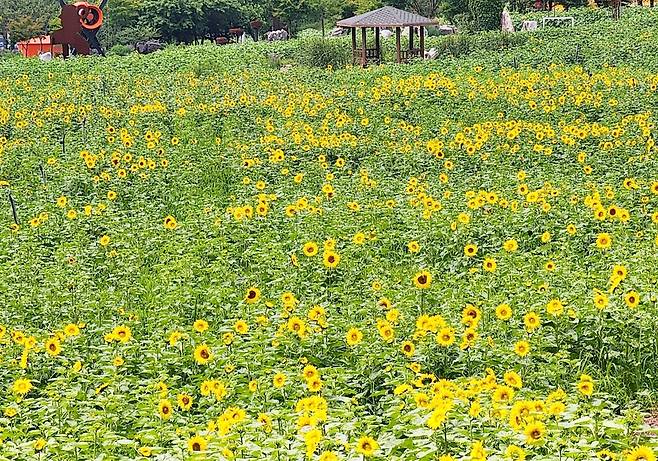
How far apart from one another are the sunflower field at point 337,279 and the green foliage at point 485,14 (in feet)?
40.4

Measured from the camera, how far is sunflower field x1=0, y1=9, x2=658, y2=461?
3.85 meters

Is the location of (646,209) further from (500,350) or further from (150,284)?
(150,284)

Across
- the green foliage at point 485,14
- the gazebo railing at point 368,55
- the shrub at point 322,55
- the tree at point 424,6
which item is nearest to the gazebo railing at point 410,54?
the gazebo railing at point 368,55

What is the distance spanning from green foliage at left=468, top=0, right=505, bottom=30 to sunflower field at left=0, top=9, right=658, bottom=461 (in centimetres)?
1232

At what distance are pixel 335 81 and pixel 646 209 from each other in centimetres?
1017

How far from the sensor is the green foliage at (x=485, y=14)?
82.6ft

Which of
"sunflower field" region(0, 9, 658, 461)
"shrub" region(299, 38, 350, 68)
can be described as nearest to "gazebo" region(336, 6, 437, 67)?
"shrub" region(299, 38, 350, 68)

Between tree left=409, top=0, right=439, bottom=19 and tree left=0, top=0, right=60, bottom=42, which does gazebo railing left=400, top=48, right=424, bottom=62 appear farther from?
tree left=0, top=0, right=60, bottom=42

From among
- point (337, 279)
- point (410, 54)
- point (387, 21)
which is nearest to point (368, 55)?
point (410, 54)

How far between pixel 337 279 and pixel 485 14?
20057 mm

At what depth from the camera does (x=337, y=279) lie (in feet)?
21.1

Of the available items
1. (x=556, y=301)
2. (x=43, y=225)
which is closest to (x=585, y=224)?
A: (x=556, y=301)

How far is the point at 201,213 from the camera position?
826cm

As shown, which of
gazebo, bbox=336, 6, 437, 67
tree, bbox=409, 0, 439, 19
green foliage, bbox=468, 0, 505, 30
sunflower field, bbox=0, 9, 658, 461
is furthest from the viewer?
tree, bbox=409, 0, 439, 19
